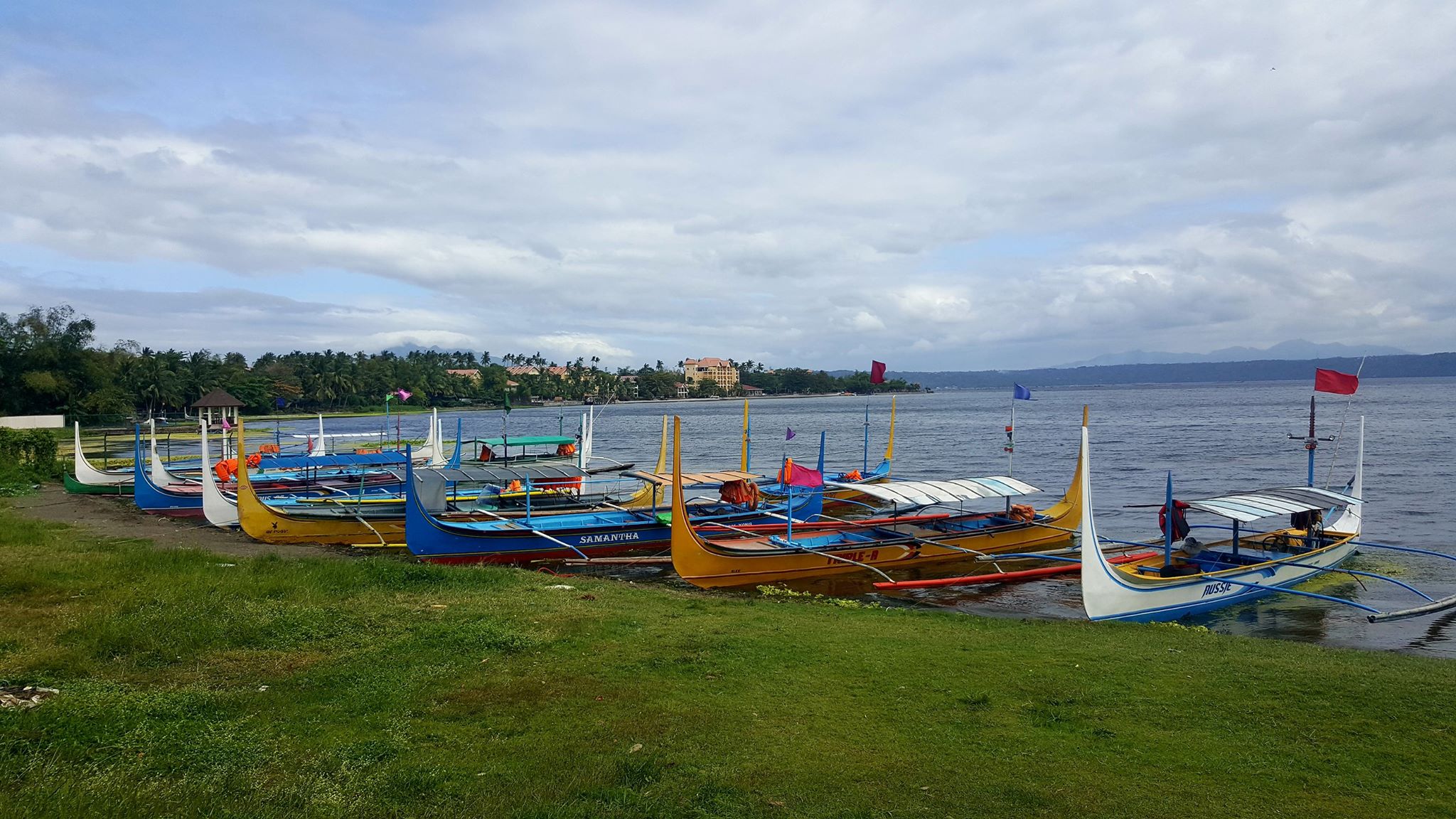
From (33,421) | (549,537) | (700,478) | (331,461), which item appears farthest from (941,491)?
(33,421)

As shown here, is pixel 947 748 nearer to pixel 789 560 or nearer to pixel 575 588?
pixel 575 588

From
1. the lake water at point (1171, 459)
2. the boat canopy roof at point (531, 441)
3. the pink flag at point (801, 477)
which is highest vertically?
the boat canopy roof at point (531, 441)

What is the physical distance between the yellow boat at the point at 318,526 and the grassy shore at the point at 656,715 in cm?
829

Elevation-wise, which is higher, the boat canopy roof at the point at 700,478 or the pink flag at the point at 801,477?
the pink flag at the point at 801,477

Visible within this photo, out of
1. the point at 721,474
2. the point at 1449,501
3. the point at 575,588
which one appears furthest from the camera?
the point at 1449,501

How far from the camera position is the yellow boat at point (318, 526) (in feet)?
62.4

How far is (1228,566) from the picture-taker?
47.6ft

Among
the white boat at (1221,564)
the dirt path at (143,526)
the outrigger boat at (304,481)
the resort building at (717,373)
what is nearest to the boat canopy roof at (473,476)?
the dirt path at (143,526)

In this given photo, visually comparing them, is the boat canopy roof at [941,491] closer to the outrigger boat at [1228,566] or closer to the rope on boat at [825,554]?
the rope on boat at [825,554]

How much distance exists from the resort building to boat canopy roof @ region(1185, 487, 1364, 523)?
172 m

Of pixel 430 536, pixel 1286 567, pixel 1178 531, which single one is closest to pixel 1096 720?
pixel 1178 531

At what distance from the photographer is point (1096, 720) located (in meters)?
6.87

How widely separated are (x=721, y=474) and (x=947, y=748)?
14.8 metres

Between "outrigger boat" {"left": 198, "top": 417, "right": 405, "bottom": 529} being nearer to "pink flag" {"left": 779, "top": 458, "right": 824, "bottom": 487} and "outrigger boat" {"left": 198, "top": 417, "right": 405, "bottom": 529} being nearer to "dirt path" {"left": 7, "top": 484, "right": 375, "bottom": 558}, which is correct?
"dirt path" {"left": 7, "top": 484, "right": 375, "bottom": 558}
